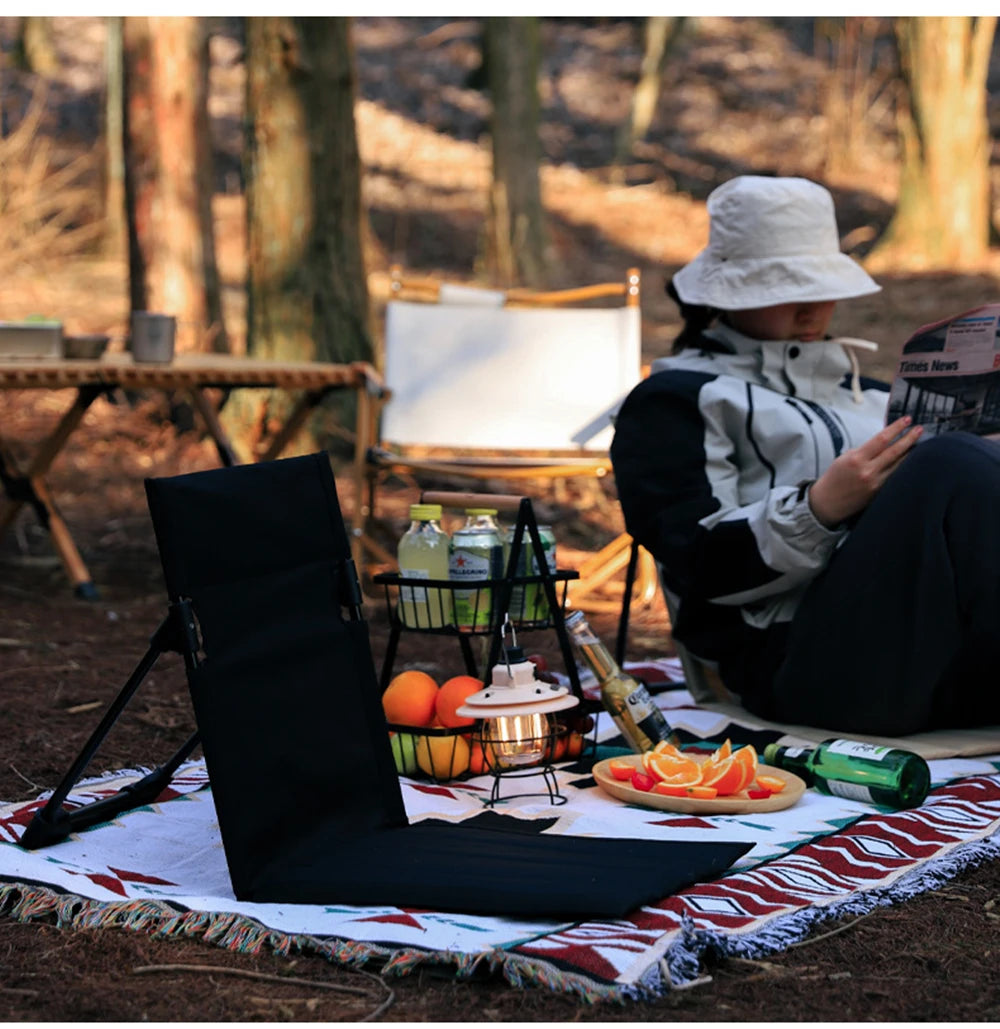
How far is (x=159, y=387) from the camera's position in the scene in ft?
14.6

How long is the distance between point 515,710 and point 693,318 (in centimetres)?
117

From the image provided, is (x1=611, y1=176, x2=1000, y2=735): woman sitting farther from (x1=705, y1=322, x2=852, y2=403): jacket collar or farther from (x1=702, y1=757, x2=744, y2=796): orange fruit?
(x1=702, y1=757, x2=744, y2=796): orange fruit

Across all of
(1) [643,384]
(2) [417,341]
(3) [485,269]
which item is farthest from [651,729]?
(3) [485,269]

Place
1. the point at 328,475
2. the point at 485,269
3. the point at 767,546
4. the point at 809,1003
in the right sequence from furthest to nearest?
the point at 485,269, the point at 767,546, the point at 328,475, the point at 809,1003

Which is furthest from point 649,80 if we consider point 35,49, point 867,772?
point 867,772

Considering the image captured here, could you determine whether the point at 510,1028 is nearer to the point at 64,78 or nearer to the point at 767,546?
the point at 767,546

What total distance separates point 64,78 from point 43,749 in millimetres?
15000

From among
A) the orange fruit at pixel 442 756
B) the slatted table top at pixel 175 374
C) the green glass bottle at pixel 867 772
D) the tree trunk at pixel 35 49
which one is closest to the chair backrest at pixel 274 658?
the orange fruit at pixel 442 756

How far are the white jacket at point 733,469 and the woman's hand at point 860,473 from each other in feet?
0.13

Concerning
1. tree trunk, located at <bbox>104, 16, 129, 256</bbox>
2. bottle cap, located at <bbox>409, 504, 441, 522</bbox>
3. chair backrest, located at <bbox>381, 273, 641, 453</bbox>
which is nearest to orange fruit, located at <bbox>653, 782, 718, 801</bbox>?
bottle cap, located at <bbox>409, 504, 441, 522</bbox>

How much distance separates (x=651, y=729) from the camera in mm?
2984

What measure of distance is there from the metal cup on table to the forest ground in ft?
2.67

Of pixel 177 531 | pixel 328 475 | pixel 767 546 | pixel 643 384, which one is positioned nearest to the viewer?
pixel 177 531

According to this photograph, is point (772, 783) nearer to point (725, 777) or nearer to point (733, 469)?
point (725, 777)
